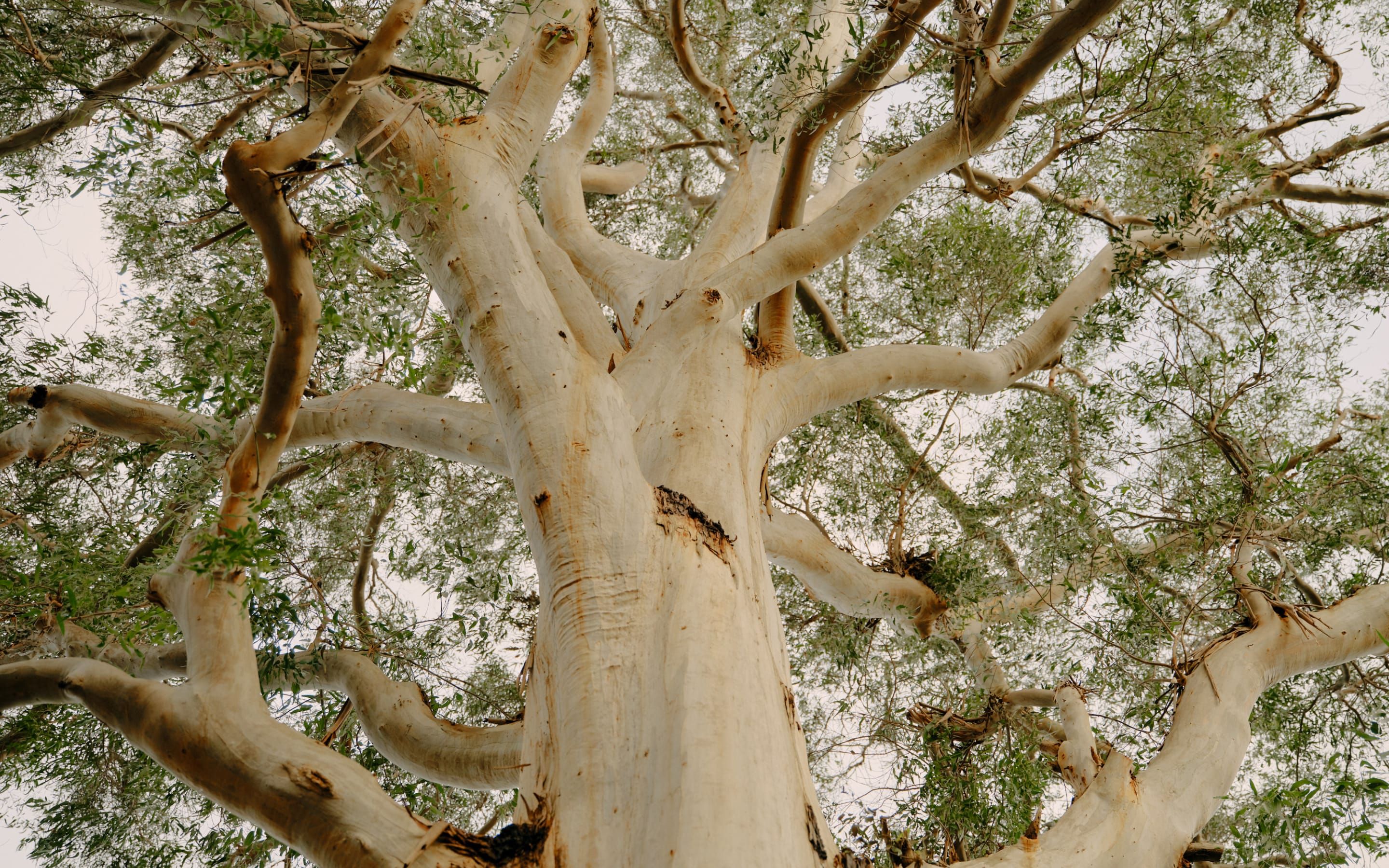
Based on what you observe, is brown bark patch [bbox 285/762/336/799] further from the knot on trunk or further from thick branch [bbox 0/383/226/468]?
thick branch [bbox 0/383/226/468]

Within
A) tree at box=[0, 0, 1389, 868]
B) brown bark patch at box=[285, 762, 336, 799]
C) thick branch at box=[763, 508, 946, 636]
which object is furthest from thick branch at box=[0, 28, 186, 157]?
thick branch at box=[763, 508, 946, 636]

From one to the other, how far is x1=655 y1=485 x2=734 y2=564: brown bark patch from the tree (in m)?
0.03

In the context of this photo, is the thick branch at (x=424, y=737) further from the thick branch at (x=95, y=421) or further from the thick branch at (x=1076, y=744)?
the thick branch at (x=1076, y=744)

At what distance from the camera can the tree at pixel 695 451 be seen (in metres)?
2.97

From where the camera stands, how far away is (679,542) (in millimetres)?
3268

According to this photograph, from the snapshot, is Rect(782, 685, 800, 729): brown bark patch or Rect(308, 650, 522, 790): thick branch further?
Rect(308, 650, 522, 790): thick branch

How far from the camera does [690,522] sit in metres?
3.39

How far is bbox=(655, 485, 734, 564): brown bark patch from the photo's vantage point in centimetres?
333

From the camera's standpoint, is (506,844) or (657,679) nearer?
(506,844)

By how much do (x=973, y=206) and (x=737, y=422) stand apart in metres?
5.89

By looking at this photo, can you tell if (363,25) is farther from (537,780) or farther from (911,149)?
(537,780)

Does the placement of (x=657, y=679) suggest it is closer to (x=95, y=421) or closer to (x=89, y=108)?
(x=95, y=421)

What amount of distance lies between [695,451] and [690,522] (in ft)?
1.80

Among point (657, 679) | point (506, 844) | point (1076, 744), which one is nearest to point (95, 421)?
point (506, 844)
